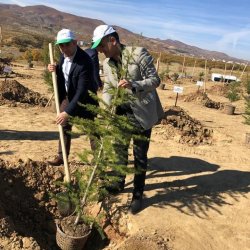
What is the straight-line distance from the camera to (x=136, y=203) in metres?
4.69

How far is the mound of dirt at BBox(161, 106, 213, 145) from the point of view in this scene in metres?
8.64

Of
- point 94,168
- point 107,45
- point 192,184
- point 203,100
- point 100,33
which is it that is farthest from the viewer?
point 203,100

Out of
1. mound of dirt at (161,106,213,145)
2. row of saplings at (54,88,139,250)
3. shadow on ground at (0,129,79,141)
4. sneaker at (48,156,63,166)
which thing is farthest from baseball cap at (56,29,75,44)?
mound of dirt at (161,106,213,145)

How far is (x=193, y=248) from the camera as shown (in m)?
4.22

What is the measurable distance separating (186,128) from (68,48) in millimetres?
5311

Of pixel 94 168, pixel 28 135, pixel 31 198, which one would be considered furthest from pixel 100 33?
pixel 28 135

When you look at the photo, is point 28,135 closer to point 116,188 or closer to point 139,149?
point 116,188

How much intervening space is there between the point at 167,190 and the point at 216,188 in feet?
2.79

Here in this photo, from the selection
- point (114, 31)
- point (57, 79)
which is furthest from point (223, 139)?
point (114, 31)

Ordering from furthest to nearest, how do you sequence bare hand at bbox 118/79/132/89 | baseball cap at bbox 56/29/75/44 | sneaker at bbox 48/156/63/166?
sneaker at bbox 48/156/63/166 → baseball cap at bbox 56/29/75/44 → bare hand at bbox 118/79/132/89

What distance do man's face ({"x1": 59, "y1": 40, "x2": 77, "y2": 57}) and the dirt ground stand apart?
3.89 ft

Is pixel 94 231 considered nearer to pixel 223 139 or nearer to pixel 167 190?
pixel 167 190

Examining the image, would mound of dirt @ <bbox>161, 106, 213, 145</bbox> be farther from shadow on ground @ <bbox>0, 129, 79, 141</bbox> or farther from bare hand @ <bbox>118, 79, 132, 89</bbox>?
bare hand @ <bbox>118, 79, 132, 89</bbox>

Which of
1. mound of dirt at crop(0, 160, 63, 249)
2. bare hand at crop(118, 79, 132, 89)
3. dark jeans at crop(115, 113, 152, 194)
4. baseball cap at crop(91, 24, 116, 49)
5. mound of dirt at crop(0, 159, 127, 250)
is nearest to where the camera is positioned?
bare hand at crop(118, 79, 132, 89)
